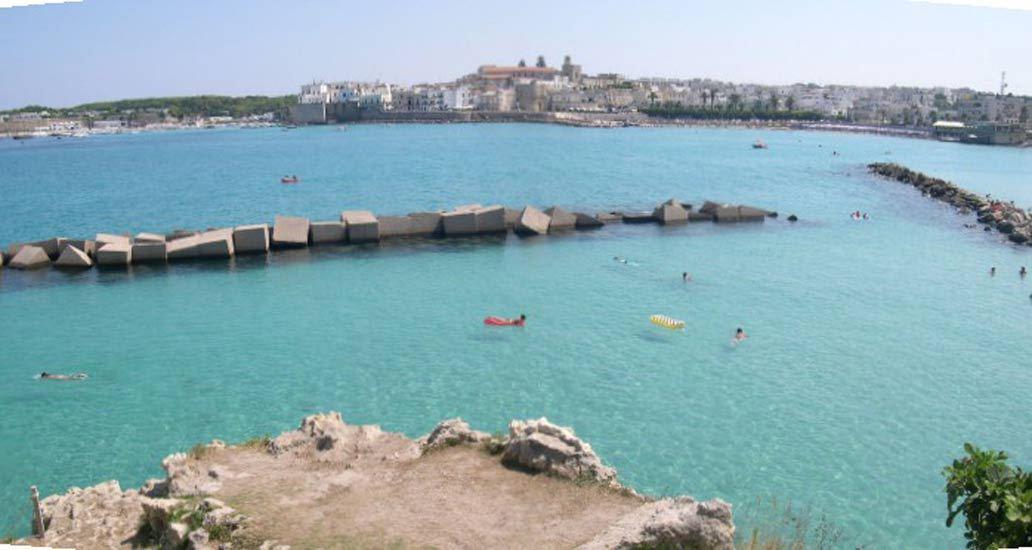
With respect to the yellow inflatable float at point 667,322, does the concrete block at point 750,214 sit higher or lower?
higher

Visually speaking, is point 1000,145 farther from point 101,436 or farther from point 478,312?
point 101,436

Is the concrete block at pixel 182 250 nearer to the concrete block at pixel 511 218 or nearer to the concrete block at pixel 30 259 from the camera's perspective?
the concrete block at pixel 30 259

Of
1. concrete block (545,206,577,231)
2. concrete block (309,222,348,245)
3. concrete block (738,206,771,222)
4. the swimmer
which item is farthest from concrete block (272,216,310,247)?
concrete block (738,206,771,222)

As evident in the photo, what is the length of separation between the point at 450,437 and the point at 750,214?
108 feet

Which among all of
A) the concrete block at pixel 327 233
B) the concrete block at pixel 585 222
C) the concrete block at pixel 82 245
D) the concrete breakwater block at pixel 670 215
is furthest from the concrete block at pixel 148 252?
the concrete breakwater block at pixel 670 215

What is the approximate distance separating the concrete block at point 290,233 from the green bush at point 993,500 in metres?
27.8

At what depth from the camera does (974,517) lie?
680cm

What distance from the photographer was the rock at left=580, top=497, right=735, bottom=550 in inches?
297

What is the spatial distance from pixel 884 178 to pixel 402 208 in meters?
42.3

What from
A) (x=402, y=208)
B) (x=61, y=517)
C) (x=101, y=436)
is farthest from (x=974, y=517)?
(x=402, y=208)

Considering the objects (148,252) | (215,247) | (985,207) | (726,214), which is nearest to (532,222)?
(726,214)

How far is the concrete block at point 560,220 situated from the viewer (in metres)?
36.1

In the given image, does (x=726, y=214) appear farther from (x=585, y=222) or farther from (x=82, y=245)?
(x=82, y=245)

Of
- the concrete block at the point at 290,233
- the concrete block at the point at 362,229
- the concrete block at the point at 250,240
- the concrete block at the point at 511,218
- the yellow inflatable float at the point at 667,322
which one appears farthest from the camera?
the concrete block at the point at 511,218
